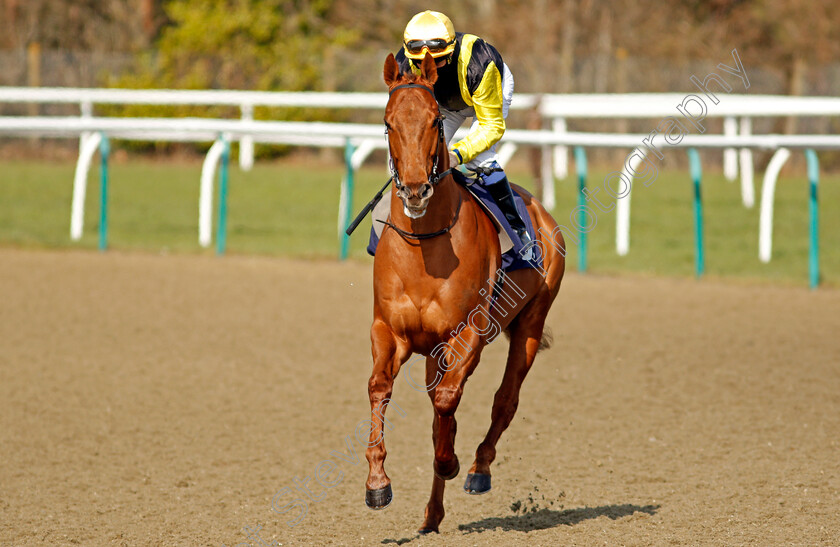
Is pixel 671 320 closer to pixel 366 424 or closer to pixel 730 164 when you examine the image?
pixel 366 424

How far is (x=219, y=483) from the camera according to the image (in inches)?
207

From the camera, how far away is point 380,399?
4293 mm

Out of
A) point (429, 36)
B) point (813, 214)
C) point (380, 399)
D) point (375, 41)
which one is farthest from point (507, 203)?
point (375, 41)

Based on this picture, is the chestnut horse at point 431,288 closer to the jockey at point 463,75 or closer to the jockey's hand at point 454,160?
the jockey's hand at point 454,160

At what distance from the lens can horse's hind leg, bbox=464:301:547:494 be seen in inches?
186

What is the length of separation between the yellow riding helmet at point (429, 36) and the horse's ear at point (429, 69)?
172 millimetres

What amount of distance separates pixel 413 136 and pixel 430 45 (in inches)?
23.9

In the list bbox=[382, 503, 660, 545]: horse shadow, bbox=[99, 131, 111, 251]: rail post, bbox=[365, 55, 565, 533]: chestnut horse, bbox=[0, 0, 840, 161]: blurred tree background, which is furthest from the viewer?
bbox=[0, 0, 840, 161]: blurred tree background

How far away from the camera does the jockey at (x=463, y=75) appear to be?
4371 mm

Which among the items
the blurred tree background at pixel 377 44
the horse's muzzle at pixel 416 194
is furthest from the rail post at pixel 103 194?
the blurred tree background at pixel 377 44

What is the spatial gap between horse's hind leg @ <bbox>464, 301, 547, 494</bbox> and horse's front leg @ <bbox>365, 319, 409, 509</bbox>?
0.60 meters

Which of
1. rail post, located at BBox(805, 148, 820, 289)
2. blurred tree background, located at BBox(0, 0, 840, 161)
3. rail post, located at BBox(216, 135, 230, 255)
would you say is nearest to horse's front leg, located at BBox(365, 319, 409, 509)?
rail post, located at BBox(805, 148, 820, 289)

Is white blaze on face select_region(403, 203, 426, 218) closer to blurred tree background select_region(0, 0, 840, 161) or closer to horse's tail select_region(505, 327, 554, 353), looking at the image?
horse's tail select_region(505, 327, 554, 353)

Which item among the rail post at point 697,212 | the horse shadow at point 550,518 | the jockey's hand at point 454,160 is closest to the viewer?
the jockey's hand at point 454,160
